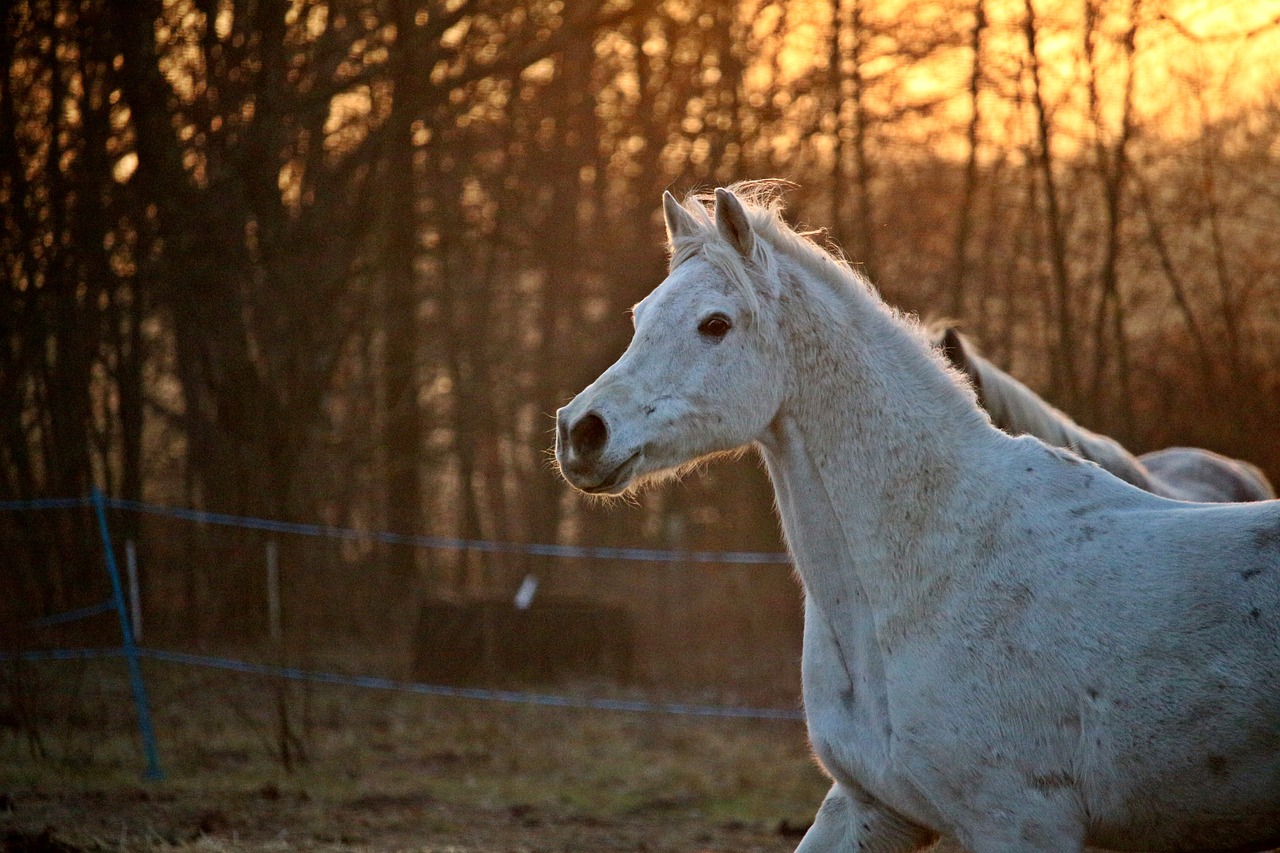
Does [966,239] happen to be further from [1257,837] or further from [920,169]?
[1257,837]

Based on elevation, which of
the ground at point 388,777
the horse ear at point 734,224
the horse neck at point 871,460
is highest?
the horse ear at point 734,224

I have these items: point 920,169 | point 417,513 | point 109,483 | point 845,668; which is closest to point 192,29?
point 109,483

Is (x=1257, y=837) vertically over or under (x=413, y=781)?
over

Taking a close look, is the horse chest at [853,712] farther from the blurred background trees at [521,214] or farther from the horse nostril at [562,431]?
the blurred background trees at [521,214]

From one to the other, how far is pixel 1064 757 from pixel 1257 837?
56cm

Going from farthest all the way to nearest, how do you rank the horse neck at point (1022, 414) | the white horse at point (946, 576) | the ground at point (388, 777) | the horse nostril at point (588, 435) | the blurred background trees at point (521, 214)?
1. the blurred background trees at point (521, 214)
2. the ground at point (388, 777)
3. the horse neck at point (1022, 414)
4. the horse nostril at point (588, 435)
5. the white horse at point (946, 576)

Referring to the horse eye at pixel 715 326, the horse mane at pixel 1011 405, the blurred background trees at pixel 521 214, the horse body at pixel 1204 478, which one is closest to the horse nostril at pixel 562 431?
the horse eye at pixel 715 326

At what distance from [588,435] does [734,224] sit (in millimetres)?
735

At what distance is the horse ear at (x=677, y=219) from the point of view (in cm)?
338

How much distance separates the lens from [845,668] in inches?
128

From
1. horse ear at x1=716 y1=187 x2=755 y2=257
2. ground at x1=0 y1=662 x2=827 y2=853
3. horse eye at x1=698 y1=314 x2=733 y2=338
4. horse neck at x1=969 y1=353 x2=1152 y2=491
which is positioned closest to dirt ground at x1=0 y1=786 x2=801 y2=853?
ground at x1=0 y1=662 x2=827 y2=853

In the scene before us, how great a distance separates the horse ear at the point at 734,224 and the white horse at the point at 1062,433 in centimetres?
161

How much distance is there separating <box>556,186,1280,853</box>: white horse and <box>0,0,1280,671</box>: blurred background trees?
26.2ft

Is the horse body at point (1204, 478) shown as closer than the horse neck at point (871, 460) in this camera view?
No
